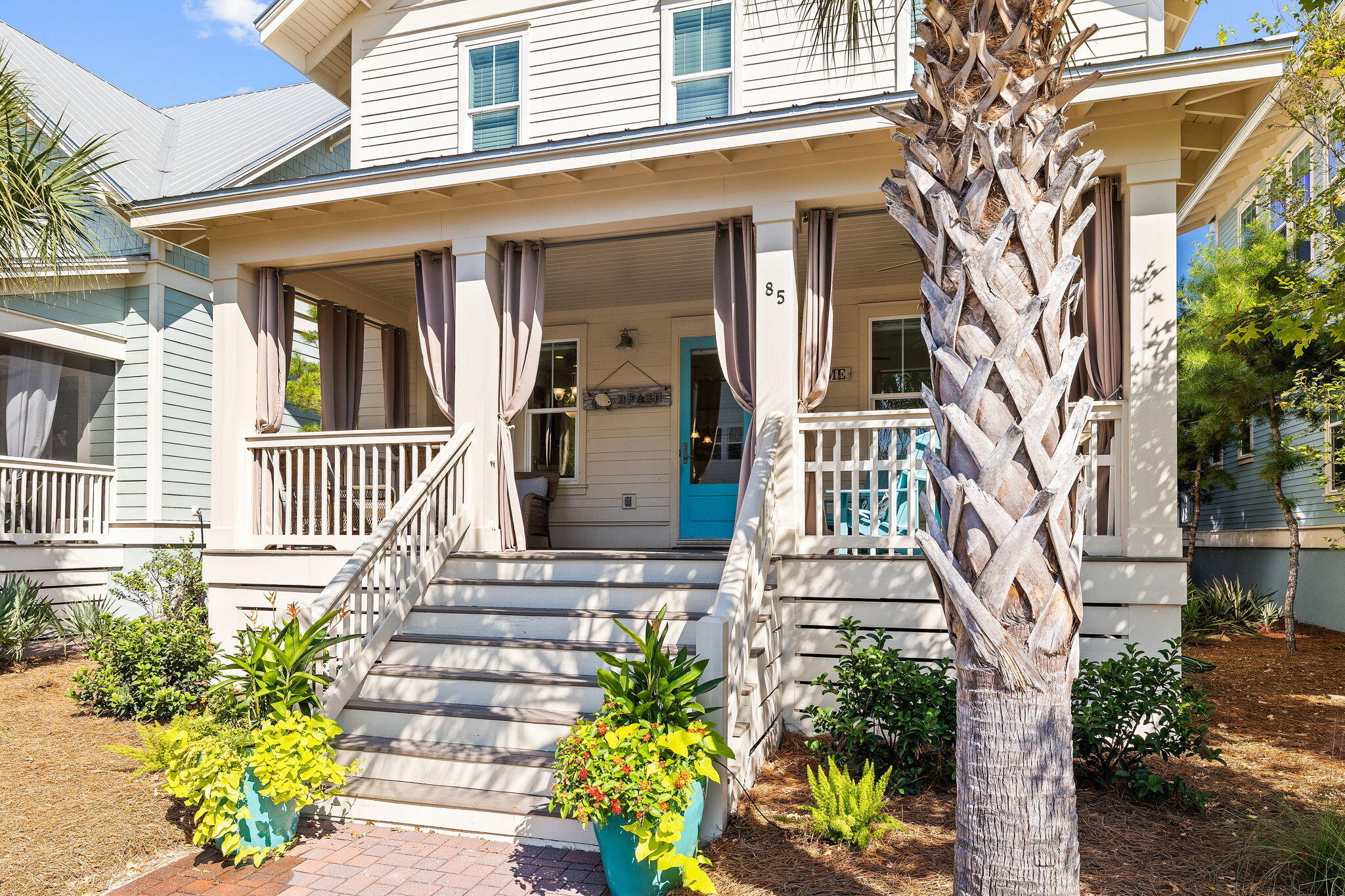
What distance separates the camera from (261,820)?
4070 millimetres

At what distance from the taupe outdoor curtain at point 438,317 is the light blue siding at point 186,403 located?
5185 mm

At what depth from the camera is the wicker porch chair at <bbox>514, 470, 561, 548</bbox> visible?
8781 mm

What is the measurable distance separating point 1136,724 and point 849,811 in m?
1.71

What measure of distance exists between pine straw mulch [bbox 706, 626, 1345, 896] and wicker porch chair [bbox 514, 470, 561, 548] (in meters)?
3.97

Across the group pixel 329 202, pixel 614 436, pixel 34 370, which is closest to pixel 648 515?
pixel 614 436

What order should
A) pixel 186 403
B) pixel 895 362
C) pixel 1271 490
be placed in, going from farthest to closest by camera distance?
pixel 1271 490
pixel 186 403
pixel 895 362

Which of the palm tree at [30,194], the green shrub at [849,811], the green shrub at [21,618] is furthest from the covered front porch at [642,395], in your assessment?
the green shrub at [21,618]

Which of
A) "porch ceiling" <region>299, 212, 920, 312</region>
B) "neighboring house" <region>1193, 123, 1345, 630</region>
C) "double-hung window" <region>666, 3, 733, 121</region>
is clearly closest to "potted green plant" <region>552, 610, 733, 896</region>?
"porch ceiling" <region>299, 212, 920, 312</region>

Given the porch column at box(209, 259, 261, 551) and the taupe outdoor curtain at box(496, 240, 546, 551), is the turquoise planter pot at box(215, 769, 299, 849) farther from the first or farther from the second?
the porch column at box(209, 259, 261, 551)

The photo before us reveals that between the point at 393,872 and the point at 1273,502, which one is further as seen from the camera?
the point at 1273,502

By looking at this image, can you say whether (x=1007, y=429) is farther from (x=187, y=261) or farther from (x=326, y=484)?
(x=187, y=261)

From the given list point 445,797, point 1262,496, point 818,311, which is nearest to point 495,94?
point 818,311

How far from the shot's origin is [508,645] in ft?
17.3

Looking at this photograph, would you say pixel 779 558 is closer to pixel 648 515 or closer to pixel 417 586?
pixel 417 586
